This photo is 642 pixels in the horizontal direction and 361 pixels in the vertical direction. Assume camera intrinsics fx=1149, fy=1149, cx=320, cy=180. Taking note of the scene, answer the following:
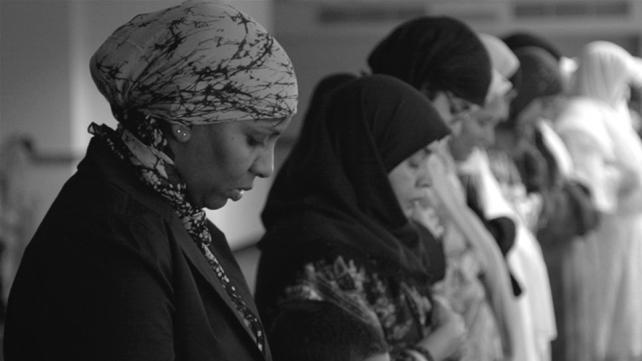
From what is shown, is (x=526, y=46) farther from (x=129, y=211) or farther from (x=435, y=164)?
(x=129, y=211)

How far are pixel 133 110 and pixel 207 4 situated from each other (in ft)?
0.57

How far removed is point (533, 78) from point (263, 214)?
2.36m

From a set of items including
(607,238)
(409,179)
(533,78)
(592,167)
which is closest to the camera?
(409,179)

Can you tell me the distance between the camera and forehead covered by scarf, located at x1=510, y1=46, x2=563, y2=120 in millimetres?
4414

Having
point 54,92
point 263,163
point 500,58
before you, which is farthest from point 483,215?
point 54,92

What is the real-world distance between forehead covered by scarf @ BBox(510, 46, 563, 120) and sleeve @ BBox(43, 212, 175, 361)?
3151 mm

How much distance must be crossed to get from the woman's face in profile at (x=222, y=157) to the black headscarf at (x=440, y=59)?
131 cm

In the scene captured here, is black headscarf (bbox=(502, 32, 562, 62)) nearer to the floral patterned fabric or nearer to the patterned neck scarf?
the floral patterned fabric

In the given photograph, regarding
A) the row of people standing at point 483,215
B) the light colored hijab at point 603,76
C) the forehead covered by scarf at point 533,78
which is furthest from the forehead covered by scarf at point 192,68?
the light colored hijab at point 603,76

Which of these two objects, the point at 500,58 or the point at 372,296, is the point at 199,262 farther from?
the point at 500,58

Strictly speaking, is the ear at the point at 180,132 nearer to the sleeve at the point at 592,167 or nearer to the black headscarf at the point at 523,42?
the black headscarf at the point at 523,42

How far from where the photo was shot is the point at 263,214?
92.0 inches

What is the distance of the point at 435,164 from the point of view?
9.71 feet

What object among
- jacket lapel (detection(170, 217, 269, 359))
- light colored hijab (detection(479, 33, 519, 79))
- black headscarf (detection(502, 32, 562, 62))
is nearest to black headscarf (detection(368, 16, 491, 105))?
light colored hijab (detection(479, 33, 519, 79))
